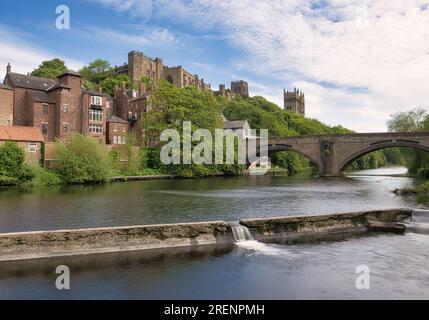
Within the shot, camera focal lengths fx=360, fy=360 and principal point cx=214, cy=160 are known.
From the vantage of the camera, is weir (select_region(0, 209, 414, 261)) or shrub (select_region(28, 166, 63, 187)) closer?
weir (select_region(0, 209, 414, 261))

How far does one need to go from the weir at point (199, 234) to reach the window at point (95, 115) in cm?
4807

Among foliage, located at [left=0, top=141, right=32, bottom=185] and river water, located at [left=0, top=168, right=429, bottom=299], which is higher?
foliage, located at [left=0, top=141, right=32, bottom=185]

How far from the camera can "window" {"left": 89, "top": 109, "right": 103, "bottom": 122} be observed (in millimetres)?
58281

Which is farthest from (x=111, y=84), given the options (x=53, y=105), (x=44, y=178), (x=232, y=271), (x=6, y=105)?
(x=232, y=271)

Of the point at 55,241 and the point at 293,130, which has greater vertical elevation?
the point at 293,130

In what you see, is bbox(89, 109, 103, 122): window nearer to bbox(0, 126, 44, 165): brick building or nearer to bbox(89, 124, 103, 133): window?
bbox(89, 124, 103, 133): window

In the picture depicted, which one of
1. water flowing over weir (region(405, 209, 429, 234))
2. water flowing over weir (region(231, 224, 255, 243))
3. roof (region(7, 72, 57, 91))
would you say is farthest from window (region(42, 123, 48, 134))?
water flowing over weir (region(405, 209, 429, 234))

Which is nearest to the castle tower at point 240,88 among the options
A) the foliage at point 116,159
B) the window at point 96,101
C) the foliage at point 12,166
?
the window at point 96,101

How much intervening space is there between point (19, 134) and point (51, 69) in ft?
132

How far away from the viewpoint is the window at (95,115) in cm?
5828
